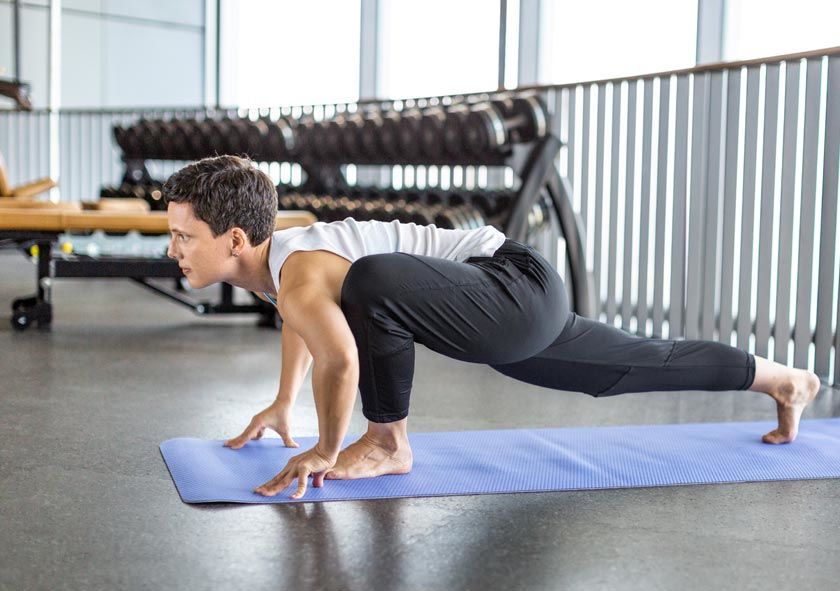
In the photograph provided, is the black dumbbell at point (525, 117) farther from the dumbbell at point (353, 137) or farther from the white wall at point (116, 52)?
the white wall at point (116, 52)

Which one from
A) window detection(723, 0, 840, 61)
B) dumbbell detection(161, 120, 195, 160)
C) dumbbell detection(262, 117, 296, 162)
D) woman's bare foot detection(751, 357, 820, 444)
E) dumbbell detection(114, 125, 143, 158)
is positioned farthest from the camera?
dumbbell detection(114, 125, 143, 158)

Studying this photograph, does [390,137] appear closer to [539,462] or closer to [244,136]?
[244,136]

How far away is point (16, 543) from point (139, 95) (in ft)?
27.3

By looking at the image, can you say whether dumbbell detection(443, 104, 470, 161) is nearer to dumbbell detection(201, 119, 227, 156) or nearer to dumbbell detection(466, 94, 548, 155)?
dumbbell detection(466, 94, 548, 155)

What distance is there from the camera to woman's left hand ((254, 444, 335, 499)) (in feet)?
5.39

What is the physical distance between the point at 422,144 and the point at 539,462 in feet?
8.58

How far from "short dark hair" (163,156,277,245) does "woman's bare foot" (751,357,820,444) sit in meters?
1.08

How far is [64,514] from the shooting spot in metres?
1.60

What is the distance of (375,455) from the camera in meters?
1.85

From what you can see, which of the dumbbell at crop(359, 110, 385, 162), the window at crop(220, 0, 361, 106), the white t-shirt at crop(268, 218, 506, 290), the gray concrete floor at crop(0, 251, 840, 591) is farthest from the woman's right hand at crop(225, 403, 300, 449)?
the window at crop(220, 0, 361, 106)

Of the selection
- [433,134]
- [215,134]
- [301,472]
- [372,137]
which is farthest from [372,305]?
[215,134]

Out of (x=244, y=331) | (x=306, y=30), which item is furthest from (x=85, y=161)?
(x=244, y=331)

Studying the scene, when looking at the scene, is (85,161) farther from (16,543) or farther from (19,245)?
(16,543)

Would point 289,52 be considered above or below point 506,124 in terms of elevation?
above
